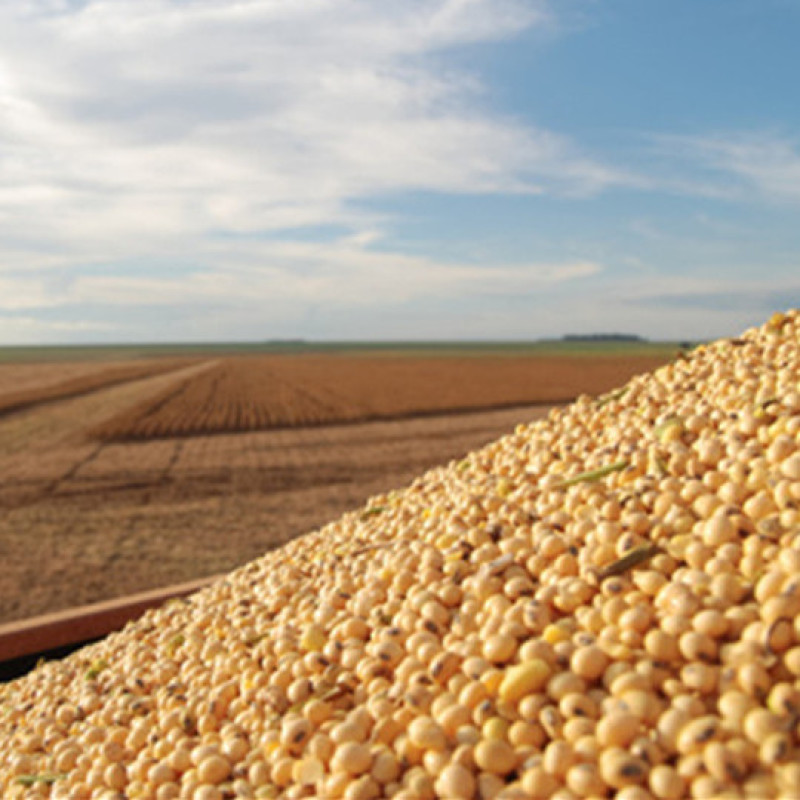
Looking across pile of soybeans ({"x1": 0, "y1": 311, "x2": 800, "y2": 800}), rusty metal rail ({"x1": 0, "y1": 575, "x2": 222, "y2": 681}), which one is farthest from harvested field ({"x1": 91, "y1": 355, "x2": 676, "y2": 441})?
pile of soybeans ({"x1": 0, "y1": 311, "x2": 800, "y2": 800})

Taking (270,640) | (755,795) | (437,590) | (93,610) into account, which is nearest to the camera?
(755,795)

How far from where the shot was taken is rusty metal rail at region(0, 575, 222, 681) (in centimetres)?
430

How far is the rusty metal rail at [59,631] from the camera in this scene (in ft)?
14.1

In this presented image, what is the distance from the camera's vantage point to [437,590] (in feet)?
8.34

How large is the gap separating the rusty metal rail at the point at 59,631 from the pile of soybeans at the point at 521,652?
2.27ft

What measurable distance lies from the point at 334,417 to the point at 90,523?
42.0ft

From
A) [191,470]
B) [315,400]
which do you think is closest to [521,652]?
[191,470]

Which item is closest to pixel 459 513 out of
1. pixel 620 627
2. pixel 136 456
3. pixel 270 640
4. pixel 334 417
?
pixel 270 640

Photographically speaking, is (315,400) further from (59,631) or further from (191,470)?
(59,631)

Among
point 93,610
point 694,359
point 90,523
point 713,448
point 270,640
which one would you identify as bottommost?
point 90,523

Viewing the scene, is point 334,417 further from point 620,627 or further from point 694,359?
point 620,627

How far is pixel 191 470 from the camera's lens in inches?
632

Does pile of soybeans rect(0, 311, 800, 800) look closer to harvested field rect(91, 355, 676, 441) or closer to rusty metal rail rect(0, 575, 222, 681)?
rusty metal rail rect(0, 575, 222, 681)

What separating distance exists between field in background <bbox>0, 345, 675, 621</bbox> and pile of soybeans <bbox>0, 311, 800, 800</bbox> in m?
6.21
